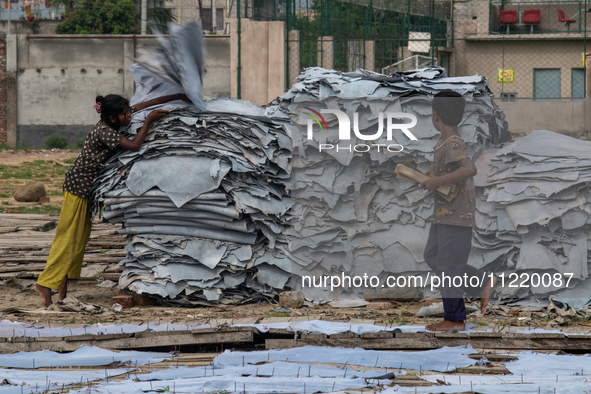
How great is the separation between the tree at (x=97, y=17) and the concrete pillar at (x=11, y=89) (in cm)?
580

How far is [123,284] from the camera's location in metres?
4.68

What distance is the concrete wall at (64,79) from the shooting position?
19.4m

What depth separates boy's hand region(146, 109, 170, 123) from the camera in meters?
4.65

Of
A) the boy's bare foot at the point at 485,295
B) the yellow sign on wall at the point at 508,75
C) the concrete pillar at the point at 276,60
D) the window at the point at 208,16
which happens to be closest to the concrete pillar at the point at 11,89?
the window at the point at 208,16

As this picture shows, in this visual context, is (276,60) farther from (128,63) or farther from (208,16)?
(208,16)

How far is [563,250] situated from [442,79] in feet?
4.97

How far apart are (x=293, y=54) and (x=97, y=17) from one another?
19161 mm

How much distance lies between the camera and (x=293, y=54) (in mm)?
8758

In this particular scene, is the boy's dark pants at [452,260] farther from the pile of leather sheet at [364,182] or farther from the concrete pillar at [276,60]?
the concrete pillar at [276,60]

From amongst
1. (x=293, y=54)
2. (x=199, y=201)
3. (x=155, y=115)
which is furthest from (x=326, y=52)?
(x=199, y=201)

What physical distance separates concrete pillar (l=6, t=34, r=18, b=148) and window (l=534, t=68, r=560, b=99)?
15053mm

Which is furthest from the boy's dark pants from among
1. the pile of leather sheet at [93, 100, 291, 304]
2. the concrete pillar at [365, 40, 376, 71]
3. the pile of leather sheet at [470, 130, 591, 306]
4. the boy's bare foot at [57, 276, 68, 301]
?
the concrete pillar at [365, 40, 376, 71]

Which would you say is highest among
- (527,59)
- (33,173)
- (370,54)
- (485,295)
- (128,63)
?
(128,63)

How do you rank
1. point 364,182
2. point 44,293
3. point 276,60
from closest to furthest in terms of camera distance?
1. point 44,293
2. point 364,182
3. point 276,60
